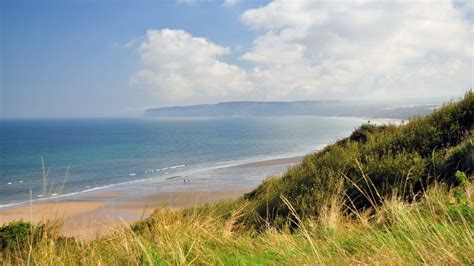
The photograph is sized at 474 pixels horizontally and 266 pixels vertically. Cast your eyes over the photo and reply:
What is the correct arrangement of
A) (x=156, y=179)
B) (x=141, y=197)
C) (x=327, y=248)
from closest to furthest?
1. (x=327, y=248)
2. (x=141, y=197)
3. (x=156, y=179)

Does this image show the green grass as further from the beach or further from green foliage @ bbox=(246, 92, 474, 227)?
the beach

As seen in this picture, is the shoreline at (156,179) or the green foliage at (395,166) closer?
the green foliage at (395,166)

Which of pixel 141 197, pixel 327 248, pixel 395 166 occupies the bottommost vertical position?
pixel 141 197

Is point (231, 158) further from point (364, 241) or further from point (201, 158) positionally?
point (364, 241)

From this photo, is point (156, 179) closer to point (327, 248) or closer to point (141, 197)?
point (141, 197)

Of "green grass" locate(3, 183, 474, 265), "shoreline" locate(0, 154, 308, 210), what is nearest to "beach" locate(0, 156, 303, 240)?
"shoreline" locate(0, 154, 308, 210)

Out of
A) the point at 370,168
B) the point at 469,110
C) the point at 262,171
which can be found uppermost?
the point at 469,110

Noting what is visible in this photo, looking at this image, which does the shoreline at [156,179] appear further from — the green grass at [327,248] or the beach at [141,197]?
the green grass at [327,248]

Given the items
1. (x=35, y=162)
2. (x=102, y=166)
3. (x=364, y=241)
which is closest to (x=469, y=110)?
(x=364, y=241)

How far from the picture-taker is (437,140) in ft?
31.7

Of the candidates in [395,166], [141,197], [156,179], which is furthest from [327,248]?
[156,179]

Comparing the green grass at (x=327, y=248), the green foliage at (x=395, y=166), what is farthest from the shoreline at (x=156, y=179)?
the green grass at (x=327, y=248)

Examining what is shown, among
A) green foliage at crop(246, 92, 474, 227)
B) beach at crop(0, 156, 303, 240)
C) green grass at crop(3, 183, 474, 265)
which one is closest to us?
green grass at crop(3, 183, 474, 265)

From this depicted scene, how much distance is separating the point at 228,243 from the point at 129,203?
29.3 meters
